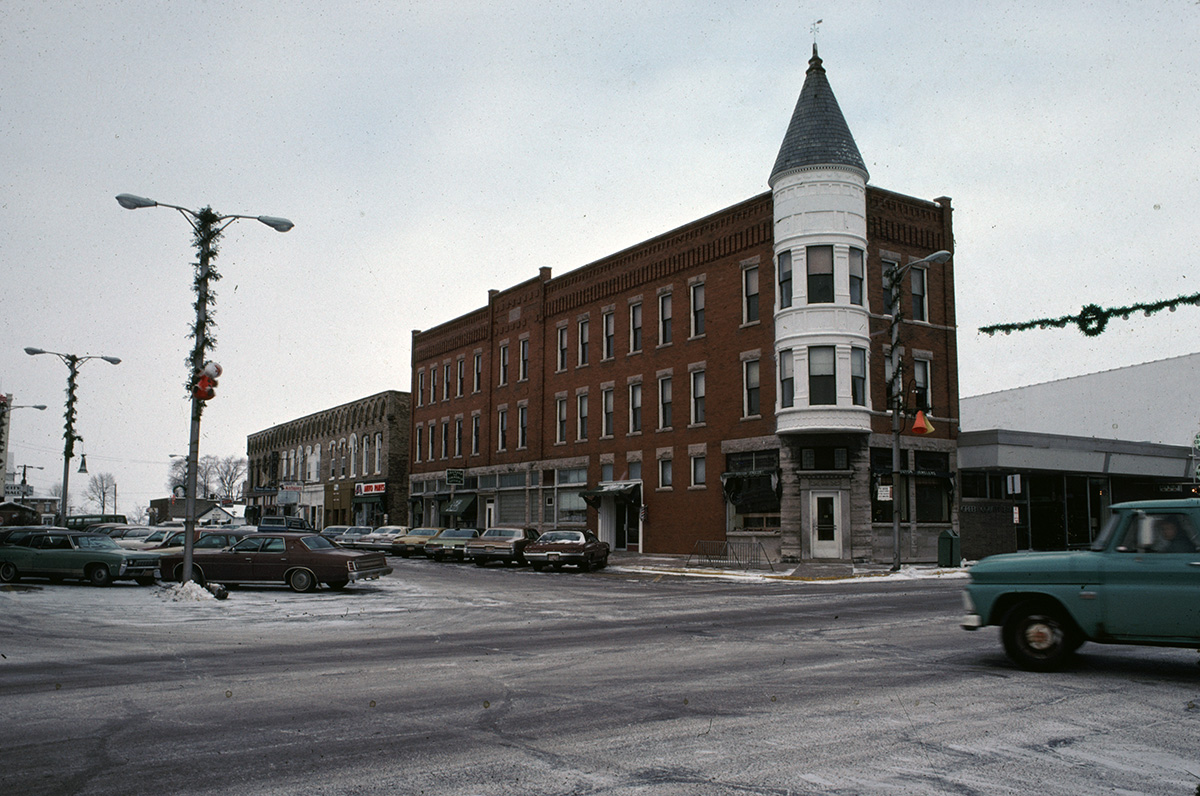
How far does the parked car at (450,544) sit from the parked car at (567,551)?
6357mm

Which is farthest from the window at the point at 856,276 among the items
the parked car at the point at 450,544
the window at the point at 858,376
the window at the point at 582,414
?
the parked car at the point at 450,544

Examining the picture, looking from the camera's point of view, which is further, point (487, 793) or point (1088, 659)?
point (1088, 659)

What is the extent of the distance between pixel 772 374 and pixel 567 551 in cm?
1007

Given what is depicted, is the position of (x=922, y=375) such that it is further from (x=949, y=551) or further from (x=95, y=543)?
(x=95, y=543)

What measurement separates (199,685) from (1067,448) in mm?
37325

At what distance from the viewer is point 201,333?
2205 centimetres

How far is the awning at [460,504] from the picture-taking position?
54375 mm

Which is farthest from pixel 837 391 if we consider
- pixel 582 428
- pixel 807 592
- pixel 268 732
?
pixel 268 732

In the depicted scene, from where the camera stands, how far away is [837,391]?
3328cm

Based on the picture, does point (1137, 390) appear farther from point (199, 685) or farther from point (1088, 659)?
point (199, 685)

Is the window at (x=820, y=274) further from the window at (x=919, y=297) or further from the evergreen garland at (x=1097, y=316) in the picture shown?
the evergreen garland at (x=1097, y=316)

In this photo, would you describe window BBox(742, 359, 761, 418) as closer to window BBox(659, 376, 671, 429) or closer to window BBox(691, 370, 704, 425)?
window BBox(691, 370, 704, 425)

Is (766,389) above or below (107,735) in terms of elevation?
above

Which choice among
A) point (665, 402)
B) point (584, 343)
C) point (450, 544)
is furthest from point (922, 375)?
point (450, 544)
